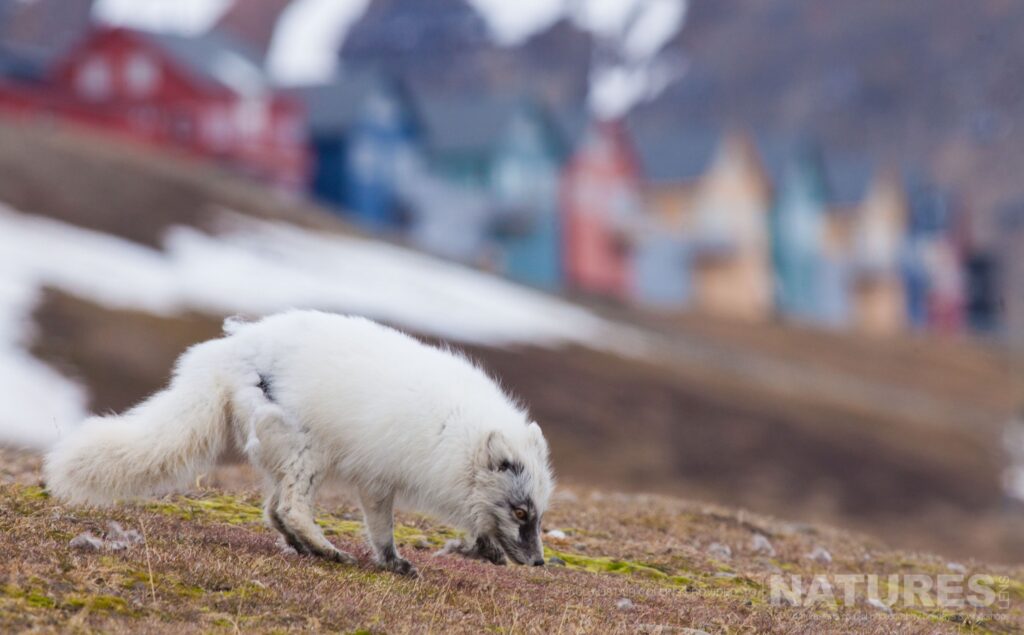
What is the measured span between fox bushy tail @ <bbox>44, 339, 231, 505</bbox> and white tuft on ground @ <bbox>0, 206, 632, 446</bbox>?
1685 cm

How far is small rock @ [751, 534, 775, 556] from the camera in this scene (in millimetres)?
12102

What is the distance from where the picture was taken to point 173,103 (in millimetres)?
73188

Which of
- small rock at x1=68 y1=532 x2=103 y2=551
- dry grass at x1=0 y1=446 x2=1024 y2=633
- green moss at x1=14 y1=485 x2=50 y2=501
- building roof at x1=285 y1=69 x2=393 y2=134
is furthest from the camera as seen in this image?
building roof at x1=285 y1=69 x2=393 y2=134

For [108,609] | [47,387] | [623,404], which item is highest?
[623,404]

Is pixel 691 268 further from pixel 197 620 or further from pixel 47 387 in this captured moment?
pixel 197 620

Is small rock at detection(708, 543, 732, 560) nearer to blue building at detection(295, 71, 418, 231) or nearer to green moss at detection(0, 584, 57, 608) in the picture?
green moss at detection(0, 584, 57, 608)

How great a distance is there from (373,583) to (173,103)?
225 ft

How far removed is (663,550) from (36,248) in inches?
1299

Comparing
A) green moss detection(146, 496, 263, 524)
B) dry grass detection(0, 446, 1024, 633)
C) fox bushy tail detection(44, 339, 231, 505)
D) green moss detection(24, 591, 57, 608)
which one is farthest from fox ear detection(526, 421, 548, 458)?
green moss detection(24, 591, 57, 608)

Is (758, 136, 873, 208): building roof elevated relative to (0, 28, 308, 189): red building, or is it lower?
elevated

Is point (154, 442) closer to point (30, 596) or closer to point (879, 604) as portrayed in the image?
point (30, 596)

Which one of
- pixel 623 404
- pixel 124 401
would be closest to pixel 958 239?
pixel 623 404

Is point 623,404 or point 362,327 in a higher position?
point 623,404

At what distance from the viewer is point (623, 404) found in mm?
41062
